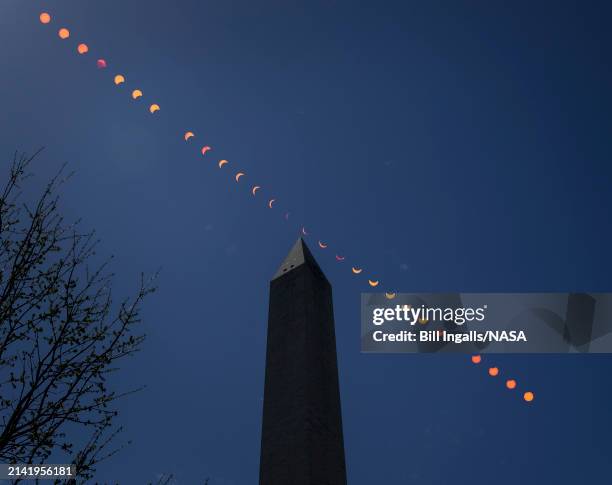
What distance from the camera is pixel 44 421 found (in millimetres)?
6613

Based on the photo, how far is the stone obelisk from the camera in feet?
27.4

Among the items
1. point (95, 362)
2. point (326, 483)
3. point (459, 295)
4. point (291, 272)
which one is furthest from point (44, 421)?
point (459, 295)

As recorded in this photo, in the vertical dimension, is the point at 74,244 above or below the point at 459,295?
below

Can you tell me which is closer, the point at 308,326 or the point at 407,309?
the point at 308,326

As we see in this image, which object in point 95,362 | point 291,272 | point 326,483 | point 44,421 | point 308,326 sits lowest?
point 326,483

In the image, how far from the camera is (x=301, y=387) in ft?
29.6

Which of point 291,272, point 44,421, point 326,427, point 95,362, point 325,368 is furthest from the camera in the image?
point 291,272

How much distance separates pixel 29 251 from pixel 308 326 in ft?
15.2

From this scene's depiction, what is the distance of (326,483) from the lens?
8281 mm

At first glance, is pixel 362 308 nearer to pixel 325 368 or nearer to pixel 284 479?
pixel 325 368

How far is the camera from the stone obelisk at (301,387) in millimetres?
8352

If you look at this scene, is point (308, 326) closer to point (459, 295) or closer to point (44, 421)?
point (44, 421)

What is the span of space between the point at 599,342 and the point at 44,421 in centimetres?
1480

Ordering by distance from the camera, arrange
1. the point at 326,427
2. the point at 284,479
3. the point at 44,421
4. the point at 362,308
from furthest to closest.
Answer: the point at 362,308 → the point at 326,427 → the point at 284,479 → the point at 44,421
